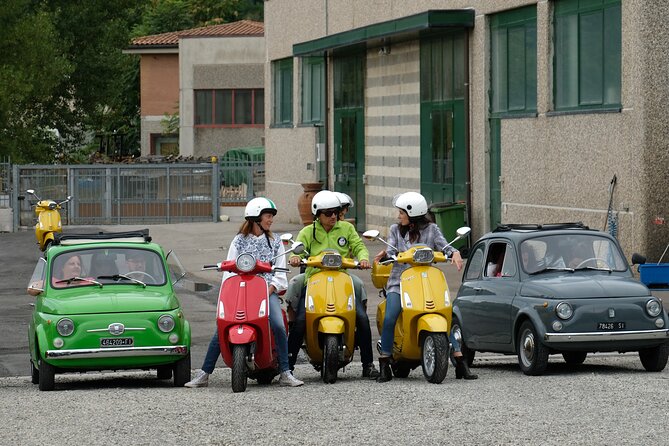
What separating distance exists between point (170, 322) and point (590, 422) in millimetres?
4722

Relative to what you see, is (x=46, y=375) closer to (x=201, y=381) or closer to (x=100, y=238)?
(x=201, y=381)

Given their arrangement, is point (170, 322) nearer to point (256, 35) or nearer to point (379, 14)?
point (379, 14)

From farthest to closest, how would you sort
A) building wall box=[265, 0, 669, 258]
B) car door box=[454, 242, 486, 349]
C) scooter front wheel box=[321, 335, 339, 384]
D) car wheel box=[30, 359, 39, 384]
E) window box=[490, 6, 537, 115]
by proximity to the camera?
window box=[490, 6, 537, 115]
building wall box=[265, 0, 669, 258]
car door box=[454, 242, 486, 349]
car wheel box=[30, 359, 39, 384]
scooter front wheel box=[321, 335, 339, 384]

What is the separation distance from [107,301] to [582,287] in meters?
4.30

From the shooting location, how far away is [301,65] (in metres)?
41.8

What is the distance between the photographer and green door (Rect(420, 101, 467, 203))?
29.7m

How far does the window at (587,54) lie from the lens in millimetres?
22969

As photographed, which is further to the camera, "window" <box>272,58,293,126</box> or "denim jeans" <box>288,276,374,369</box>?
"window" <box>272,58,293,126</box>

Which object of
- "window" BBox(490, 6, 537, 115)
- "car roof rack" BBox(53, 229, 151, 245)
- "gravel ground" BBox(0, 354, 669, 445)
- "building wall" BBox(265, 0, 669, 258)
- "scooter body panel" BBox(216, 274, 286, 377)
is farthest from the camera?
"window" BBox(490, 6, 537, 115)

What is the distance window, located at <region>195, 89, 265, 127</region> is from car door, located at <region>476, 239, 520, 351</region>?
5385 cm

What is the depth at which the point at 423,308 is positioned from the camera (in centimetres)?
1323

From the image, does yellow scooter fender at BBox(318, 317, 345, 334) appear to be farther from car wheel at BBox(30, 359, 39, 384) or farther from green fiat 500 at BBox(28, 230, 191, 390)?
car wheel at BBox(30, 359, 39, 384)

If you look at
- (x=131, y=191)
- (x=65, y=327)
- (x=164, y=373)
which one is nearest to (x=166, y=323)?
(x=65, y=327)

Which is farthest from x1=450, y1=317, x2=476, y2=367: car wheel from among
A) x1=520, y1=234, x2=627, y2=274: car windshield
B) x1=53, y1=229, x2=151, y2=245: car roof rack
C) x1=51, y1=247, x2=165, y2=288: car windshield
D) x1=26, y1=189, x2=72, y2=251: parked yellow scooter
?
x1=26, y1=189, x2=72, y2=251: parked yellow scooter
